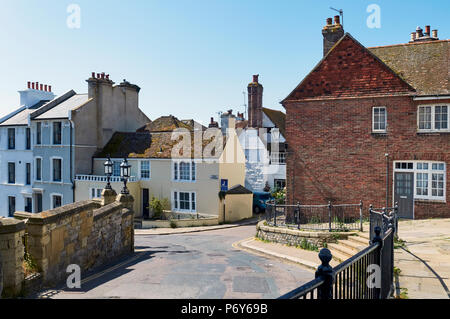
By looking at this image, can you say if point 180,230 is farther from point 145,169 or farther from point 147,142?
point 147,142

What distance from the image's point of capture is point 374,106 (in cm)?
1992

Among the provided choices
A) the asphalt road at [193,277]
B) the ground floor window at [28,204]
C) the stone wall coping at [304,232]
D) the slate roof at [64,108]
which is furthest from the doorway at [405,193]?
the ground floor window at [28,204]

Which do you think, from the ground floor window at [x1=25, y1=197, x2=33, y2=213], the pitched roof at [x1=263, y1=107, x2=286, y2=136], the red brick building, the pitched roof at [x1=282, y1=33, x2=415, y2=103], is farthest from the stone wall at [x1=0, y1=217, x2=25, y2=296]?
the pitched roof at [x1=263, y1=107, x2=286, y2=136]

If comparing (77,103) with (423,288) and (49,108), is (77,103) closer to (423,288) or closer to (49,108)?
(49,108)

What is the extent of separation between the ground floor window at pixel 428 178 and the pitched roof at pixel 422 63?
3408 millimetres

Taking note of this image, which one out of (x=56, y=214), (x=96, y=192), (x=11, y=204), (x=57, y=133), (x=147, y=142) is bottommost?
(x=11, y=204)

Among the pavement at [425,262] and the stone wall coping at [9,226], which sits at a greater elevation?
the stone wall coping at [9,226]

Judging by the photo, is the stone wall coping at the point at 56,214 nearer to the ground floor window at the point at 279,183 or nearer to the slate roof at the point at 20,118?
the ground floor window at the point at 279,183

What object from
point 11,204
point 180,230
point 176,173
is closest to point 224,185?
point 176,173

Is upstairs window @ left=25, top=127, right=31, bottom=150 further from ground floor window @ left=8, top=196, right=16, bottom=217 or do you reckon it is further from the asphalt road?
the asphalt road

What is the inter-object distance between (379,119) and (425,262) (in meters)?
11.6

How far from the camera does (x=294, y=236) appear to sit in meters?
17.2

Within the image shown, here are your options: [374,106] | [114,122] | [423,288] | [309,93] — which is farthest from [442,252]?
[114,122]

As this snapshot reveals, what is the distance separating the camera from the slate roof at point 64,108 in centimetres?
3488
